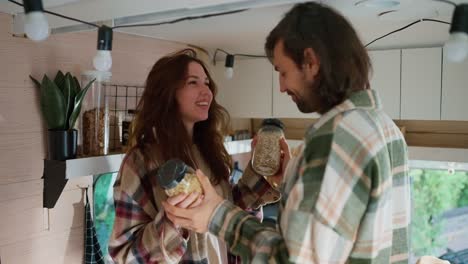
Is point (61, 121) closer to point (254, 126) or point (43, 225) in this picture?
point (43, 225)

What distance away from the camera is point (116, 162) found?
4.38ft

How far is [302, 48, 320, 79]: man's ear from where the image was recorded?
658 millimetres

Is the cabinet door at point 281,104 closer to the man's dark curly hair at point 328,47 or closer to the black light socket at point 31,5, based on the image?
the man's dark curly hair at point 328,47

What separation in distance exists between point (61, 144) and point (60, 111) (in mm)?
93

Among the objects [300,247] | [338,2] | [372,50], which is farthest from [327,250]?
[372,50]

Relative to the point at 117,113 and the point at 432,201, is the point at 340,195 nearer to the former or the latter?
the point at 117,113

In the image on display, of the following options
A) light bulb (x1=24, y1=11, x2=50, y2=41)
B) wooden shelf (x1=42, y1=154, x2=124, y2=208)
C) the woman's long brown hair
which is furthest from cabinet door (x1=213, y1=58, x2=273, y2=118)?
light bulb (x1=24, y1=11, x2=50, y2=41)

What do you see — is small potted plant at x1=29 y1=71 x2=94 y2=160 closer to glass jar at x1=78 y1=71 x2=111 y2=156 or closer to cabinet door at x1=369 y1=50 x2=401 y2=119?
glass jar at x1=78 y1=71 x2=111 y2=156

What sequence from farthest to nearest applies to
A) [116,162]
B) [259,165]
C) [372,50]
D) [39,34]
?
[372,50]
[116,162]
[259,165]
[39,34]

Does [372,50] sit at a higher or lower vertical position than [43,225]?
higher

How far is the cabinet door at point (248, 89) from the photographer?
74.6 inches

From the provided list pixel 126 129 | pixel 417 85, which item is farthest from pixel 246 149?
pixel 417 85

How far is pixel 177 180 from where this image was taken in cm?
70

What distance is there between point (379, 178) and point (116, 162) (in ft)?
3.05
